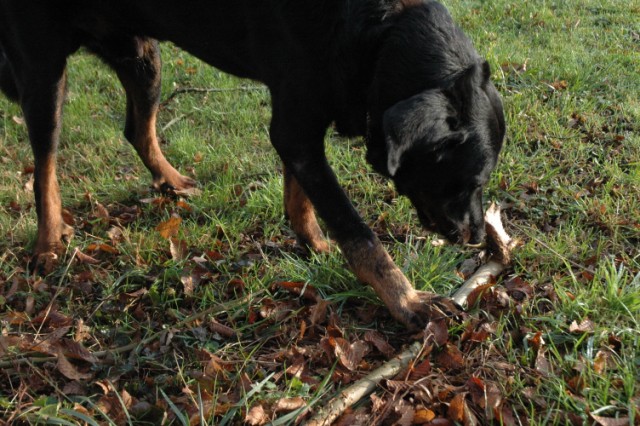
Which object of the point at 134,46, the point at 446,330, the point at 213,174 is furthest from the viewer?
the point at 213,174

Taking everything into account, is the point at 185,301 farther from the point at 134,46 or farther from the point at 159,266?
the point at 134,46

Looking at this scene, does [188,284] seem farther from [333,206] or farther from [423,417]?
[423,417]

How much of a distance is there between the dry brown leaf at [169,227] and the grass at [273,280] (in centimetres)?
4

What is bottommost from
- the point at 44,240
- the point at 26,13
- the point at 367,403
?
the point at 367,403

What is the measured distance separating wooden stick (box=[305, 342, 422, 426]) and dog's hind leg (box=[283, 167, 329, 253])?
101 cm

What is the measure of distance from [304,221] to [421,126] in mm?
1176

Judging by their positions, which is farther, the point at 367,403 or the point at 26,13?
the point at 26,13

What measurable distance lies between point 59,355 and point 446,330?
1.64m

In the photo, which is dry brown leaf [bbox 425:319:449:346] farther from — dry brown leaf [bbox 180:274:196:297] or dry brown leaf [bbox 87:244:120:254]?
dry brown leaf [bbox 87:244:120:254]

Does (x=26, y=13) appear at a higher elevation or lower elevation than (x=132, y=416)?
higher

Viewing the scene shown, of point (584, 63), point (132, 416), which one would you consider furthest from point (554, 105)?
point (132, 416)

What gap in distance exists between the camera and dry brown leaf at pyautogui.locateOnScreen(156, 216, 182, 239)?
3285mm

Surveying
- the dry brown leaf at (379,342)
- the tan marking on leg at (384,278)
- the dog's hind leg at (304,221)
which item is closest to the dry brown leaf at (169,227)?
the dog's hind leg at (304,221)

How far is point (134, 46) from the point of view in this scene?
3.63 meters
